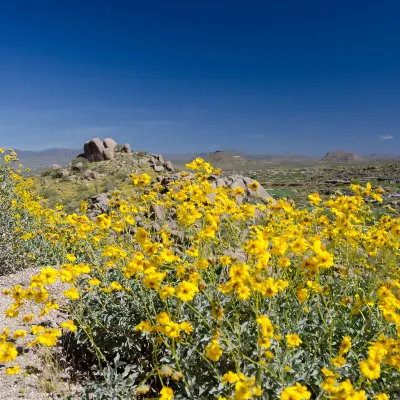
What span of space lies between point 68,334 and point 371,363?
3.20 metres

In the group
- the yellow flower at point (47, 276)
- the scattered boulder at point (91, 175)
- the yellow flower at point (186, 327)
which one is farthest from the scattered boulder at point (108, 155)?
the yellow flower at point (186, 327)

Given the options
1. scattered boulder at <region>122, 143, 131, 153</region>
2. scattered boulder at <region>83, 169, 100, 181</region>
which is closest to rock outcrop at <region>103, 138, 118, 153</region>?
scattered boulder at <region>122, 143, 131, 153</region>

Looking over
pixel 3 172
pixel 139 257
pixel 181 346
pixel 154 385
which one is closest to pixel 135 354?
pixel 154 385

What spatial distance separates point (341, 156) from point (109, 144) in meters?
168

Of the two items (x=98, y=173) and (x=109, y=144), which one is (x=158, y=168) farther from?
(x=109, y=144)

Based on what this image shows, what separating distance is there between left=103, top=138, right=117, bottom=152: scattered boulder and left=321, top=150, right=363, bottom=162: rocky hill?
15357 centimetres

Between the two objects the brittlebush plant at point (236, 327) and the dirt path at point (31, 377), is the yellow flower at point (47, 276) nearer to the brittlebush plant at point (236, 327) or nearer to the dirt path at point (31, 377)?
the brittlebush plant at point (236, 327)

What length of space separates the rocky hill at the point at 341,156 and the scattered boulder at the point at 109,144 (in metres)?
154

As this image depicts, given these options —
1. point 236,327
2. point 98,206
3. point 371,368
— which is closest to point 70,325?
point 236,327

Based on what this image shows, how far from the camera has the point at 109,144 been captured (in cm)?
2973

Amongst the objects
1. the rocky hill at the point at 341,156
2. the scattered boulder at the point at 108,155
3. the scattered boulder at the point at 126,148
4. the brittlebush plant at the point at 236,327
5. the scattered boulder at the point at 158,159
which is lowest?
the brittlebush plant at the point at 236,327

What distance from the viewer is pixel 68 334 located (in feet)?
12.5

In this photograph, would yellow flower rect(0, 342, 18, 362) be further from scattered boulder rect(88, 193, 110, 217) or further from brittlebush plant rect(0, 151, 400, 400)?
scattered boulder rect(88, 193, 110, 217)

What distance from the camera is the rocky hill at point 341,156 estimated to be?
168 m
